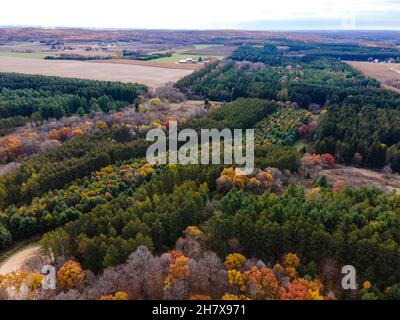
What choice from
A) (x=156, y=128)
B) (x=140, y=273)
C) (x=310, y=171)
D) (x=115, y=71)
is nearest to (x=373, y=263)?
(x=140, y=273)

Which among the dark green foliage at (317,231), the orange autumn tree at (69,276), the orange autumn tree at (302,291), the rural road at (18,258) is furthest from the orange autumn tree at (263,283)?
the rural road at (18,258)

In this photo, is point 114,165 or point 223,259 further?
point 114,165

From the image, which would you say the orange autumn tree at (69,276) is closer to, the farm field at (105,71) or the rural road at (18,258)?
the rural road at (18,258)

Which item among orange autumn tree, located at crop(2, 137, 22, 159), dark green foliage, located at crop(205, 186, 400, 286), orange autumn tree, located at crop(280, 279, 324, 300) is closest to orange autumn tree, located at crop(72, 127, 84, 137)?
orange autumn tree, located at crop(2, 137, 22, 159)

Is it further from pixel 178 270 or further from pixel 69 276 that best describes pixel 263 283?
pixel 69 276

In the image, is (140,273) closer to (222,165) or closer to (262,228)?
(262,228)

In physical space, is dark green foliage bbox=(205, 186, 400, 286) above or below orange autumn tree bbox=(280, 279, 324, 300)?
above

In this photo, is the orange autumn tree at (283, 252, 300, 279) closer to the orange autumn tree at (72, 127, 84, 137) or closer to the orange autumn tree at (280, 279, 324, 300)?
the orange autumn tree at (280, 279, 324, 300)
